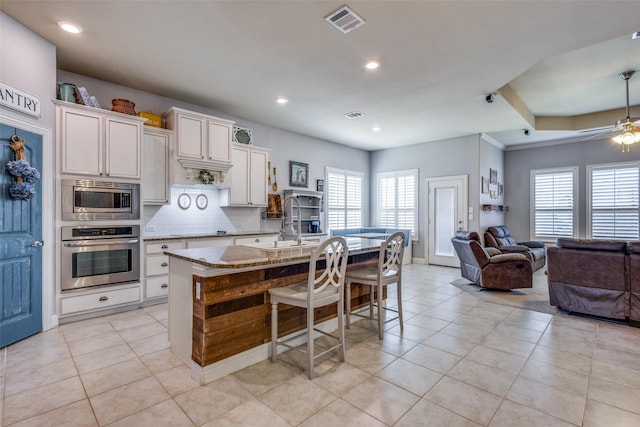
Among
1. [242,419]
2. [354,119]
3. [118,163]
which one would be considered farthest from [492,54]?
[118,163]

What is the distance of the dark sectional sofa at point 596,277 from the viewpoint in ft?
11.2

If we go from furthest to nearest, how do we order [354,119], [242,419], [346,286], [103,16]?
[354,119]
[346,286]
[103,16]
[242,419]

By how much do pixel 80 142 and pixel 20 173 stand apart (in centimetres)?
77

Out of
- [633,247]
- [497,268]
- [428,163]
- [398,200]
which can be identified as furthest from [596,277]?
[398,200]

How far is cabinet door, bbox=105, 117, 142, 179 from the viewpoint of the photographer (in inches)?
145

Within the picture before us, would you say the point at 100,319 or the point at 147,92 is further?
the point at 147,92

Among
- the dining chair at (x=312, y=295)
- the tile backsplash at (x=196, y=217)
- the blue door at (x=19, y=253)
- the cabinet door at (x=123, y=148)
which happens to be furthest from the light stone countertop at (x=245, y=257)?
the tile backsplash at (x=196, y=217)

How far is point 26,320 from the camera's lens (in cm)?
300

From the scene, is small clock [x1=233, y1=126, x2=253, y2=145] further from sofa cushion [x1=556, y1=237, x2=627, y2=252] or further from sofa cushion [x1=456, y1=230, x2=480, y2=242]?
sofa cushion [x1=556, y1=237, x2=627, y2=252]

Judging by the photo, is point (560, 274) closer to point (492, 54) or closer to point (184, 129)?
point (492, 54)

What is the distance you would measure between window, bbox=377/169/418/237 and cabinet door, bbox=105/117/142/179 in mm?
5975

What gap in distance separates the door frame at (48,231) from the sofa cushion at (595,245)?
231 inches

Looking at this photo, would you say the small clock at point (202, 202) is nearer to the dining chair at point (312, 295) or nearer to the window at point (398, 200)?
the dining chair at point (312, 295)

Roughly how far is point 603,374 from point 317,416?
2253mm
